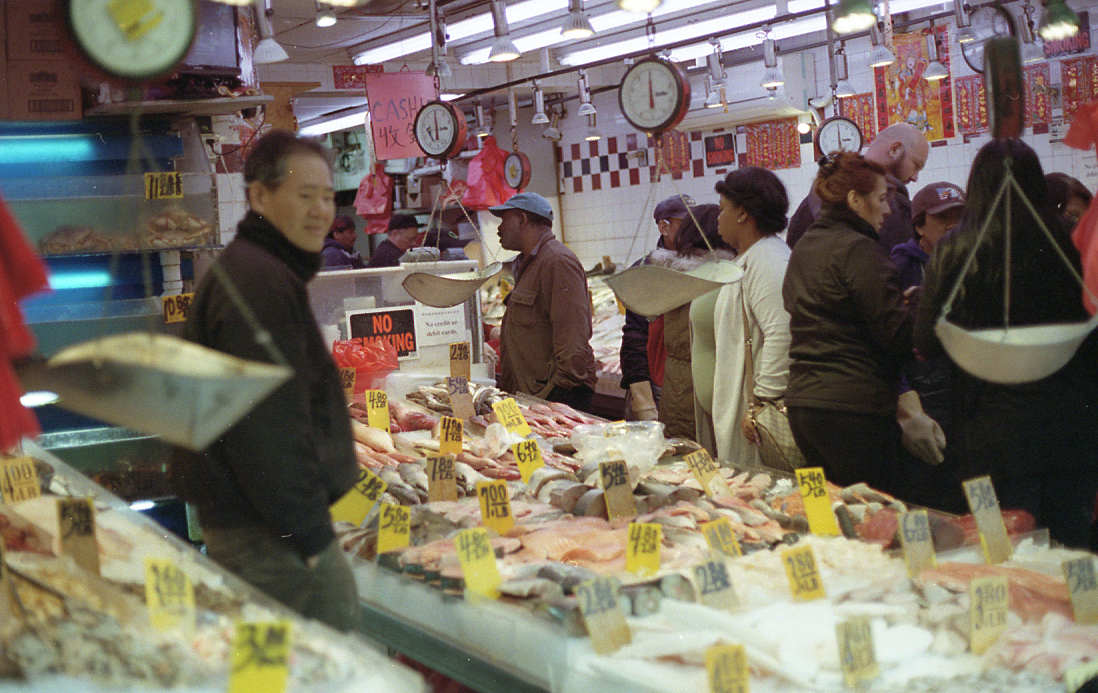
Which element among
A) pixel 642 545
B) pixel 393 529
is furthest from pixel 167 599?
pixel 642 545

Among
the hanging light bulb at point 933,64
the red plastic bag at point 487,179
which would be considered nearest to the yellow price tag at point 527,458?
the hanging light bulb at point 933,64

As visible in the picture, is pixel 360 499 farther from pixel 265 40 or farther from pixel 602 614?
pixel 265 40

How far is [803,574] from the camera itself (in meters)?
2.16

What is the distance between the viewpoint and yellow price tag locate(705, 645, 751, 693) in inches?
65.5

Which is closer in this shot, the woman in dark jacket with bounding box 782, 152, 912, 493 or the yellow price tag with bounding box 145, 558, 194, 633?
the yellow price tag with bounding box 145, 558, 194, 633

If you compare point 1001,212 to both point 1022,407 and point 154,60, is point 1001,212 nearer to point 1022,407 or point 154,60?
point 1022,407

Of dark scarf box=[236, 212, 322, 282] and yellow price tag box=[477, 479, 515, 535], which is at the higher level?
dark scarf box=[236, 212, 322, 282]

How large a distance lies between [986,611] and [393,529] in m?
1.34

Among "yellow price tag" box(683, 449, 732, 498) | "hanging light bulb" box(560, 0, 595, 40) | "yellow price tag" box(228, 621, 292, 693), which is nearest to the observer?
"yellow price tag" box(228, 621, 292, 693)

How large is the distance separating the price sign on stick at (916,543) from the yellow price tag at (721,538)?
15.9 inches

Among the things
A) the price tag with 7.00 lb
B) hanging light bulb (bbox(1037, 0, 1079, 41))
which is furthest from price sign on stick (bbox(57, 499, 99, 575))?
hanging light bulb (bbox(1037, 0, 1079, 41))

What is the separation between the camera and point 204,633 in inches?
57.8

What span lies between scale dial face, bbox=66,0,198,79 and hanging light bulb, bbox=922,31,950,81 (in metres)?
7.13

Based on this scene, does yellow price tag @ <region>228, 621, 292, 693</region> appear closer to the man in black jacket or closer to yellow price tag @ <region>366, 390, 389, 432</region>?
the man in black jacket
